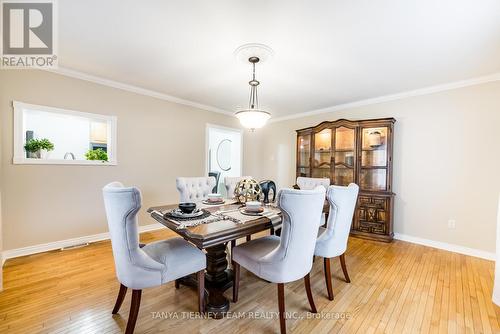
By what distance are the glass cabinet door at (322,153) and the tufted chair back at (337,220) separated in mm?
2155

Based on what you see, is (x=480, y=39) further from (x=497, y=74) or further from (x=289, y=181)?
(x=289, y=181)

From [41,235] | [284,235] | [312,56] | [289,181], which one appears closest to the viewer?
[284,235]

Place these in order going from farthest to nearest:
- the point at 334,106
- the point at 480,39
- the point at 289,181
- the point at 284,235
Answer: the point at 289,181 → the point at 334,106 → the point at 480,39 → the point at 284,235

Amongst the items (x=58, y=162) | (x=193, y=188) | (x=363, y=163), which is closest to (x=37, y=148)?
(x=58, y=162)

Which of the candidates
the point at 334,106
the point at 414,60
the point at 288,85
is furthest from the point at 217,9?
the point at 334,106

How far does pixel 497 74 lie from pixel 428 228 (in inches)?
87.8

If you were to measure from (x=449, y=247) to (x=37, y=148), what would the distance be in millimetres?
5729

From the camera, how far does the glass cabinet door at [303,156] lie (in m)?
4.36

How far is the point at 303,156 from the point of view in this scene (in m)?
4.45

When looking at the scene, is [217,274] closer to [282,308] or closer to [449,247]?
[282,308]

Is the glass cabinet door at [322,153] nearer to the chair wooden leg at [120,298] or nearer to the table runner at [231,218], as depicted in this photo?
the table runner at [231,218]

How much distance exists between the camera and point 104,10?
67.8 inches

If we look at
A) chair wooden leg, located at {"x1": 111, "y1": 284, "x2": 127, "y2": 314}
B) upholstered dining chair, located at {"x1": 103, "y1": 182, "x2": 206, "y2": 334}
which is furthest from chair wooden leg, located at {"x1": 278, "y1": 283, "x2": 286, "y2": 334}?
chair wooden leg, located at {"x1": 111, "y1": 284, "x2": 127, "y2": 314}

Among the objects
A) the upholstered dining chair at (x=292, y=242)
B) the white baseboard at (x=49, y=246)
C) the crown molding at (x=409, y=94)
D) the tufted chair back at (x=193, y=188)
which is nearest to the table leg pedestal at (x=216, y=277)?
the upholstered dining chair at (x=292, y=242)
